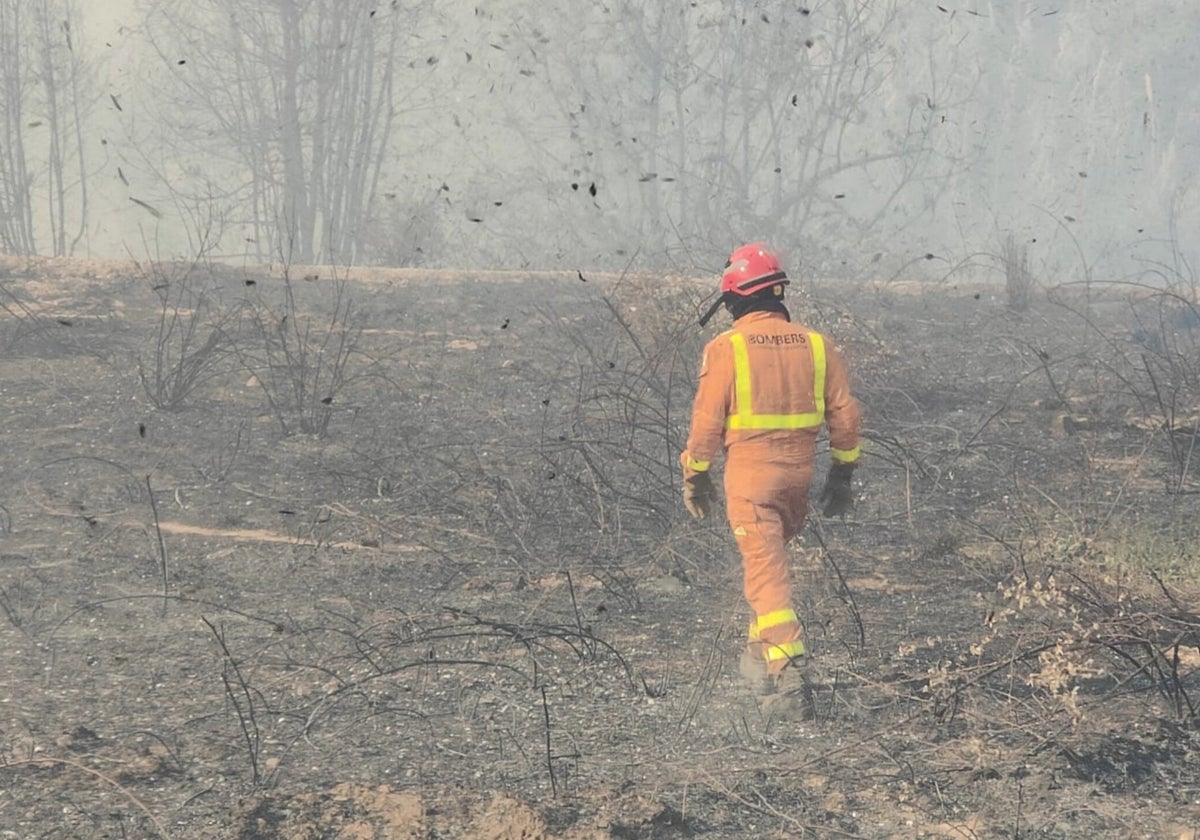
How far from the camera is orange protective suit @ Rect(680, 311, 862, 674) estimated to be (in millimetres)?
4465

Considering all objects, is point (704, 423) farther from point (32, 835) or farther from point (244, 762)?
point (32, 835)

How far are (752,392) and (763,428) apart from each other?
133mm

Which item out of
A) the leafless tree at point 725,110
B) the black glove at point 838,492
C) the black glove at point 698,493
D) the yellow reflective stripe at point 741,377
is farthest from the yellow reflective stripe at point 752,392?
the leafless tree at point 725,110

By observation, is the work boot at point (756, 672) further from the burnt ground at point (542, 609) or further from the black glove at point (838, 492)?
the black glove at point (838, 492)

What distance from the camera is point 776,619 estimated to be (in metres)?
4.40

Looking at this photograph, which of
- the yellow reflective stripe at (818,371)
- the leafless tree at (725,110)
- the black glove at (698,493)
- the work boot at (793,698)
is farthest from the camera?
the leafless tree at (725,110)

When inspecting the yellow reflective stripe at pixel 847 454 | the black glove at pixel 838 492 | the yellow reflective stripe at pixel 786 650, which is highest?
the yellow reflective stripe at pixel 847 454

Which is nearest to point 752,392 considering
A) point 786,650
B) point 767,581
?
point 767,581

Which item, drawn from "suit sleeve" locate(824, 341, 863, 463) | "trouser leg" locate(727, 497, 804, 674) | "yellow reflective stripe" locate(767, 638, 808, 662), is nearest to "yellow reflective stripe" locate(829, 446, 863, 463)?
"suit sleeve" locate(824, 341, 863, 463)

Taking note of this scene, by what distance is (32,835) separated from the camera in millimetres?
3404

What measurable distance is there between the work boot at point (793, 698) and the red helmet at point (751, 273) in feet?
4.22

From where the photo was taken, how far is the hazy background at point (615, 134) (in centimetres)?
2730

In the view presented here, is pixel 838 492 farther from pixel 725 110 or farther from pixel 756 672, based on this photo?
pixel 725 110

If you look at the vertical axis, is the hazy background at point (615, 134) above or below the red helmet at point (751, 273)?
above
